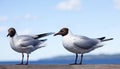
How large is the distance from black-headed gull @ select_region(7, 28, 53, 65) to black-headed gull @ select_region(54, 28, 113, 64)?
0.28 m

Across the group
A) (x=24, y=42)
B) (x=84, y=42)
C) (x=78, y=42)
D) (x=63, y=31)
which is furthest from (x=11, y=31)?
(x=84, y=42)

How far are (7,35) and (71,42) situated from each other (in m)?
1.10

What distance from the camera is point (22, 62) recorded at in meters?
4.89

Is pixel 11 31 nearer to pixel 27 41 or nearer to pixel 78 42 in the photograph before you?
pixel 27 41

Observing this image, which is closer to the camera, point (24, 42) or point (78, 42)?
point (78, 42)

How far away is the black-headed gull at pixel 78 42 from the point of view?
484 cm

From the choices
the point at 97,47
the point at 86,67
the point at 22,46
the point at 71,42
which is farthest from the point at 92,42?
the point at 22,46

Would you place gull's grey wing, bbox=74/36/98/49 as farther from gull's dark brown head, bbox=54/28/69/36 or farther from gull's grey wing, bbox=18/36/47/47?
gull's grey wing, bbox=18/36/47/47

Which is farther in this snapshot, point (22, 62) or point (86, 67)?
point (22, 62)

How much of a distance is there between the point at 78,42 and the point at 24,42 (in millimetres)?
952

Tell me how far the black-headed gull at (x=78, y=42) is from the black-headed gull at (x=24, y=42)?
0.91 ft

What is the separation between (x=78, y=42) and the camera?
4953 millimetres

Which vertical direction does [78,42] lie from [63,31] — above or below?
below

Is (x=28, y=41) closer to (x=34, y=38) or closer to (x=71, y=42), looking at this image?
(x=34, y=38)
